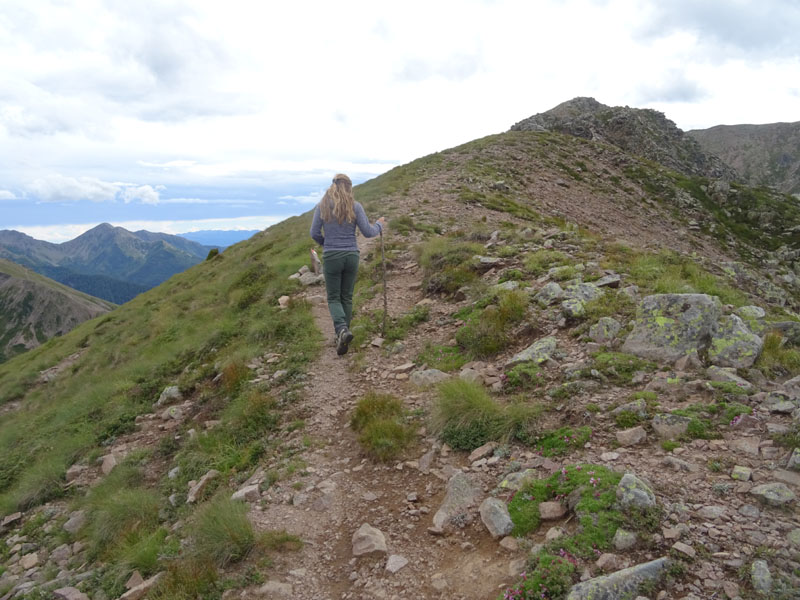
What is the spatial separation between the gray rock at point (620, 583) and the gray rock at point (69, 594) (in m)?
5.89

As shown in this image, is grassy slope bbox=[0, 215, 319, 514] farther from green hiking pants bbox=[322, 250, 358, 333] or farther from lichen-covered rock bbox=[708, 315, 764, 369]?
lichen-covered rock bbox=[708, 315, 764, 369]

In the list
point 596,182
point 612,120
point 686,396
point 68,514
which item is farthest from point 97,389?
point 612,120

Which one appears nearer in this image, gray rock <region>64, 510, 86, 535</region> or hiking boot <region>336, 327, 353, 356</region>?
gray rock <region>64, 510, 86, 535</region>

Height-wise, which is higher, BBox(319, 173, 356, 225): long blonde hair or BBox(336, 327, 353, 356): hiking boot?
BBox(319, 173, 356, 225): long blonde hair

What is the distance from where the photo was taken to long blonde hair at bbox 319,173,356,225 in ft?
31.1

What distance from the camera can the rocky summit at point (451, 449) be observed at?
13.2ft

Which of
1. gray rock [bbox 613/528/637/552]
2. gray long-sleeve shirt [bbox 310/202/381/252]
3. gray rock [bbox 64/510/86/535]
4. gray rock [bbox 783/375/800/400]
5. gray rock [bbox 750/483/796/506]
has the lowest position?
gray rock [bbox 64/510/86/535]

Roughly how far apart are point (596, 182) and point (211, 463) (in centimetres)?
3743

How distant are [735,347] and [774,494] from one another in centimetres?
310

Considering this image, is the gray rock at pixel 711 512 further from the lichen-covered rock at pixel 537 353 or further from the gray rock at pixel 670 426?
the lichen-covered rock at pixel 537 353

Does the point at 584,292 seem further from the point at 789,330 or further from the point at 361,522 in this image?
the point at 361,522

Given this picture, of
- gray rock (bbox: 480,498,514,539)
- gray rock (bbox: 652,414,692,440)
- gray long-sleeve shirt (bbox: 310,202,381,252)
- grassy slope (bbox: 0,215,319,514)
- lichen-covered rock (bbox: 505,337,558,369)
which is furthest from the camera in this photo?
grassy slope (bbox: 0,215,319,514)

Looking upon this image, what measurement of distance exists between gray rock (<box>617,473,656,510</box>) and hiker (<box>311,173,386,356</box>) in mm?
6464

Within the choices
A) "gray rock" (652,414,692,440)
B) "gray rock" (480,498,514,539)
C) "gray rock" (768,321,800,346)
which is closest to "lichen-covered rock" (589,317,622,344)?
"gray rock" (652,414,692,440)
